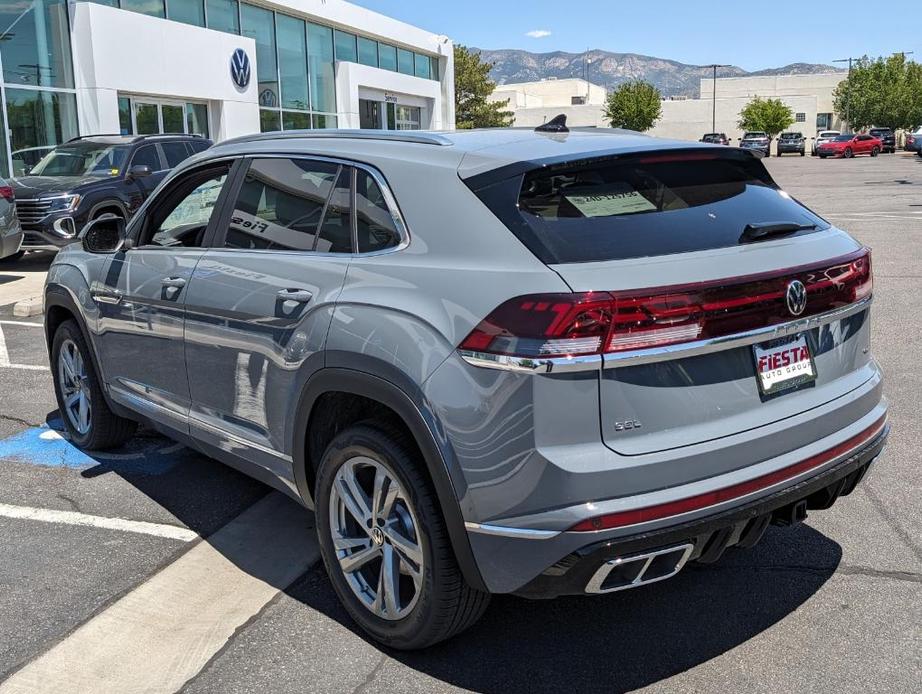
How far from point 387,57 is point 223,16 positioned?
12925 millimetres

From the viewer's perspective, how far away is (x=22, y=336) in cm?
900

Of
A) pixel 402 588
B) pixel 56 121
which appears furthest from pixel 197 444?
pixel 56 121

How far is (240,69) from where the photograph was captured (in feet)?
84.0

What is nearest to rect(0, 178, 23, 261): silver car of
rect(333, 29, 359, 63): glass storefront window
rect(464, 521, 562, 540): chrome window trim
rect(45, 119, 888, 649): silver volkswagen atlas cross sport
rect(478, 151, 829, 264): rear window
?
rect(45, 119, 888, 649): silver volkswagen atlas cross sport

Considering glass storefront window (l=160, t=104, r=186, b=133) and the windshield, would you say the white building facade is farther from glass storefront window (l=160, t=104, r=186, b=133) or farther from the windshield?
the windshield

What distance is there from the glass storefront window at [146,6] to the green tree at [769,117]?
76682mm

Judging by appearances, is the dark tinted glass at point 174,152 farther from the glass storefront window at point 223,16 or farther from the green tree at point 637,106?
the green tree at point 637,106

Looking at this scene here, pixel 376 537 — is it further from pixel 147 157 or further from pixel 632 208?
pixel 147 157

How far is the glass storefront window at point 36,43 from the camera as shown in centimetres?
1817

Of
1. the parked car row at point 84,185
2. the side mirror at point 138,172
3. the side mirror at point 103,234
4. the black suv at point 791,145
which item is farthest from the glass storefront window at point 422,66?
the side mirror at point 103,234

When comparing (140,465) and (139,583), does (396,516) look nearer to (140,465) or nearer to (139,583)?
(139,583)

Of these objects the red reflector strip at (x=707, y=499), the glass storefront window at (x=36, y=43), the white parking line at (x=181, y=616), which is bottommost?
the white parking line at (x=181, y=616)

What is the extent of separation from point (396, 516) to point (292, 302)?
887 mm

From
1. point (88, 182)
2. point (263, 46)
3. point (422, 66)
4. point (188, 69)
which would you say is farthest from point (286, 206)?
point (422, 66)
